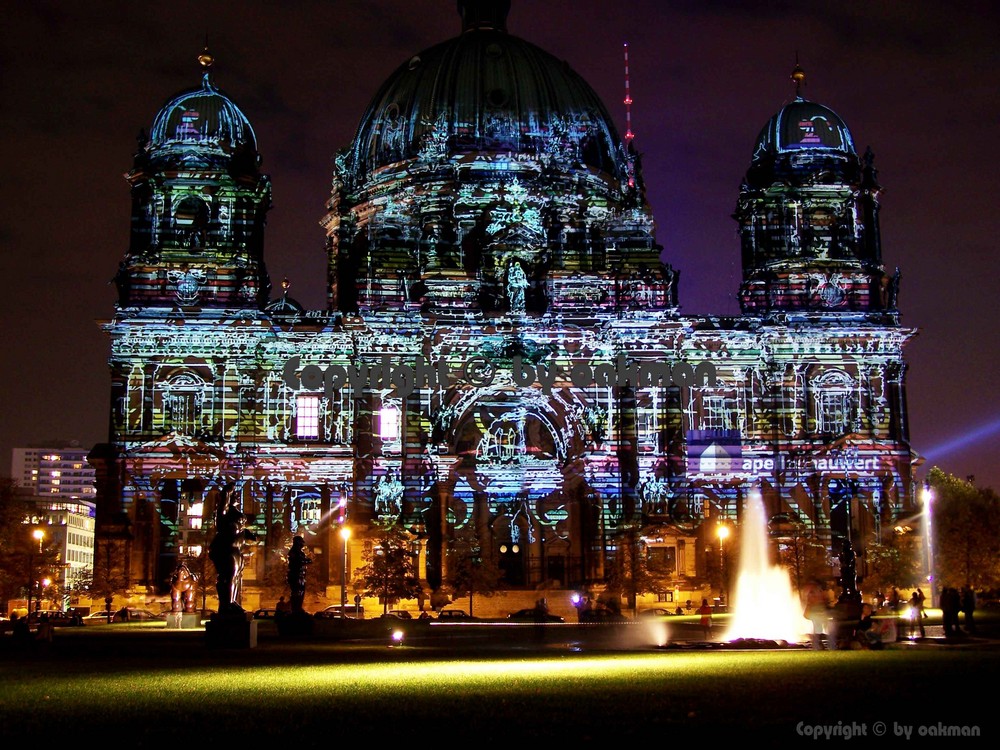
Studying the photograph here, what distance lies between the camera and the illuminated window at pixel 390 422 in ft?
279

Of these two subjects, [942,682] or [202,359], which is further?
[202,359]

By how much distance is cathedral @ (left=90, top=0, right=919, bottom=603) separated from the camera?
268 feet

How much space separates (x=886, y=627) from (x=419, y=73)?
239ft

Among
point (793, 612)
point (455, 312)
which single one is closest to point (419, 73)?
point (455, 312)

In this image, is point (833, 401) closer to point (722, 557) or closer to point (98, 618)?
point (722, 557)

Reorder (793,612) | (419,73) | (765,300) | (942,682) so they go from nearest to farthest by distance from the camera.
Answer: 1. (942,682)
2. (793,612)
3. (765,300)
4. (419,73)

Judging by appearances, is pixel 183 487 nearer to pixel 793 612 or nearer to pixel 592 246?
pixel 592 246

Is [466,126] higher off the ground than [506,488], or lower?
higher

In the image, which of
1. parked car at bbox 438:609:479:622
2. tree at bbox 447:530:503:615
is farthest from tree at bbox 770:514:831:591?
parked car at bbox 438:609:479:622

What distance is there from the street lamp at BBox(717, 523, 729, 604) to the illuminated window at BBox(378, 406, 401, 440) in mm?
21140

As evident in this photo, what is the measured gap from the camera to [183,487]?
81.2 metres

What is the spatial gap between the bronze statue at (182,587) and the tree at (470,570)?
14.6m

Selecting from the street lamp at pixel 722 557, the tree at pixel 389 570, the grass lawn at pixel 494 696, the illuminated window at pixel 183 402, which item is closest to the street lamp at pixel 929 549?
the street lamp at pixel 722 557

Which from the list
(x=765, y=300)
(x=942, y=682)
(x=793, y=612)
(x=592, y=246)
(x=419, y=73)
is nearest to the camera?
(x=942, y=682)
